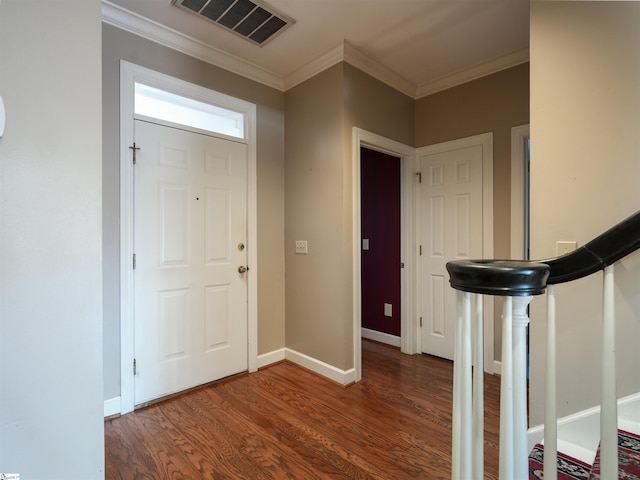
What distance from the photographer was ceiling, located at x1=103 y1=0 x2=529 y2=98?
2082mm

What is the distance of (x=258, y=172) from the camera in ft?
9.34

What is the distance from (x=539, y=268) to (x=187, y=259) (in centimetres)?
231

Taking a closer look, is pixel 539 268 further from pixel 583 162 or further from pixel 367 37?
pixel 367 37

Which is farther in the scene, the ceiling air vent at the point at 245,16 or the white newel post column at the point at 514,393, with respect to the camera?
the ceiling air vent at the point at 245,16

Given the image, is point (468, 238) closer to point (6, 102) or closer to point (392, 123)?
point (392, 123)

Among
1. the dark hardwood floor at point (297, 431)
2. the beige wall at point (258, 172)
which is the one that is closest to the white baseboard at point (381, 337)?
the dark hardwood floor at point (297, 431)

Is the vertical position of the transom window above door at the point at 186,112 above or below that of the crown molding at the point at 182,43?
below

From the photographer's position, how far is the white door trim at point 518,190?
8.37 ft

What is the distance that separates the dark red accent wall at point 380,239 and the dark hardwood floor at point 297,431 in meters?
0.98

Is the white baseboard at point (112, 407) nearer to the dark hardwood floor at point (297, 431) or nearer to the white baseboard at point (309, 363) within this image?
the dark hardwood floor at point (297, 431)

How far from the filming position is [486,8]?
2.08 metres

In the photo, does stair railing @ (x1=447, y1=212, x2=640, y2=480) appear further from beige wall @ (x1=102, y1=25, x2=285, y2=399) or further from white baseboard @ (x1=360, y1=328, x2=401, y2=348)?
white baseboard @ (x1=360, y1=328, x2=401, y2=348)

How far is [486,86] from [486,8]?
792mm

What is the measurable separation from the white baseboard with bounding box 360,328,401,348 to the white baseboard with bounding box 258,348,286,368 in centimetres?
96
